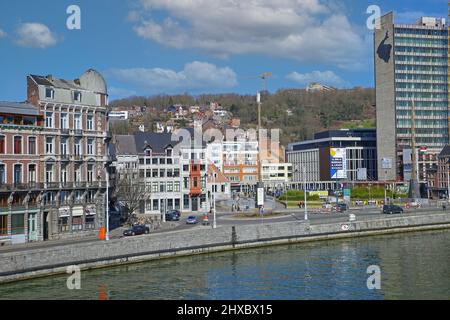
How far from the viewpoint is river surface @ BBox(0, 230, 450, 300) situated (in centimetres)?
3603

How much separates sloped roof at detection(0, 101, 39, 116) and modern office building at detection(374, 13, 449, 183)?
9788 centimetres

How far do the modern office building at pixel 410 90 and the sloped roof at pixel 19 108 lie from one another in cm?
9788

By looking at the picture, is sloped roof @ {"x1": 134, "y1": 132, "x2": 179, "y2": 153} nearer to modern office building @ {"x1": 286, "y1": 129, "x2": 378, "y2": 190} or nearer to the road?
the road

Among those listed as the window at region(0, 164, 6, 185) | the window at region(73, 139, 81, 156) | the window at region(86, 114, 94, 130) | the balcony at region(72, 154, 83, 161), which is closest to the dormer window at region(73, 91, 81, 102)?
the window at region(86, 114, 94, 130)

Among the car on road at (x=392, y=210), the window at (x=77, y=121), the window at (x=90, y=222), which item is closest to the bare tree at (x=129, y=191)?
the window at (x=90, y=222)

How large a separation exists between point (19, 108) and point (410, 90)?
103m

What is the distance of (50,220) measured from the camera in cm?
5484

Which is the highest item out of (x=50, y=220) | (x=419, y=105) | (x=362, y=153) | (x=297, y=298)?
(x=419, y=105)

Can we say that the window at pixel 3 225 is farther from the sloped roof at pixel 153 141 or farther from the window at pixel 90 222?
the sloped roof at pixel 153 141

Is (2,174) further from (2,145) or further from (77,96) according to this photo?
(77,96)

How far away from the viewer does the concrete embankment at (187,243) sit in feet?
137

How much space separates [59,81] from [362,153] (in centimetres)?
10715
